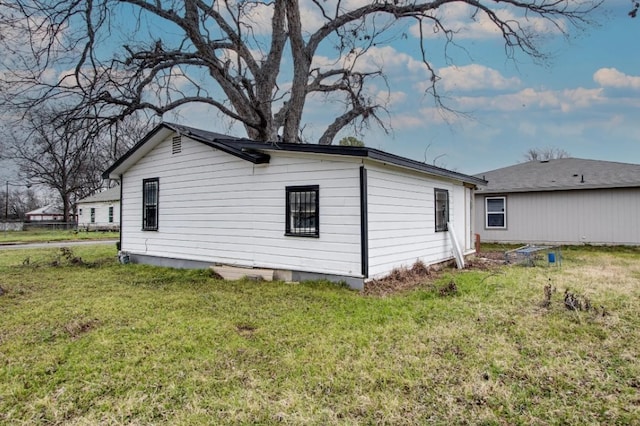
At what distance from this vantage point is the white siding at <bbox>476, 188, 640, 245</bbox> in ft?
43.6

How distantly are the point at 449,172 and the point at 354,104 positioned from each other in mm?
8614

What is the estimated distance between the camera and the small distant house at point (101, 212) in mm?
31953

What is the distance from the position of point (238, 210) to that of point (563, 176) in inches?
530

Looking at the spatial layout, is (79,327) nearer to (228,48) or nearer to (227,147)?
(227,147)

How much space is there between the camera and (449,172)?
31.9 feet

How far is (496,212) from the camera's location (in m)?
15.8

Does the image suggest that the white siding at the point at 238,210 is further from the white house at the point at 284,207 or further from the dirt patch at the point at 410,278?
the dirt patch at the point at 410,278

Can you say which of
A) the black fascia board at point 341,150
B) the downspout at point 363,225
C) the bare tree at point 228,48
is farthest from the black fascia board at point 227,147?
the downspout at point 363,225

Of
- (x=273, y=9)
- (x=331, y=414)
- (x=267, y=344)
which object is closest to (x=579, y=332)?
(x=331, y=414)

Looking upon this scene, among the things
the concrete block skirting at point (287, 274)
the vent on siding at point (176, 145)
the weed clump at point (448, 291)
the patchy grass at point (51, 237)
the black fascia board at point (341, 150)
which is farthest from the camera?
the patchy grass at point (51, 237)

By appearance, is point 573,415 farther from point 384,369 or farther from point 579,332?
point 579,332

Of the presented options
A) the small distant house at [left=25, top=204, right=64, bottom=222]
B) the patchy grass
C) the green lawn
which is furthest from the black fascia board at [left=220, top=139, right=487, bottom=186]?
the small distant house at [left=25, top=204, right=64, bottom=222]

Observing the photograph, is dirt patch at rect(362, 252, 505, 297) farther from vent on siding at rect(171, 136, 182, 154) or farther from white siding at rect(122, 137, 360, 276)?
vent on siding at rect(171, 136, 182, 154)

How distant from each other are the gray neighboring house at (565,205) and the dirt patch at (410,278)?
6.20 metres
